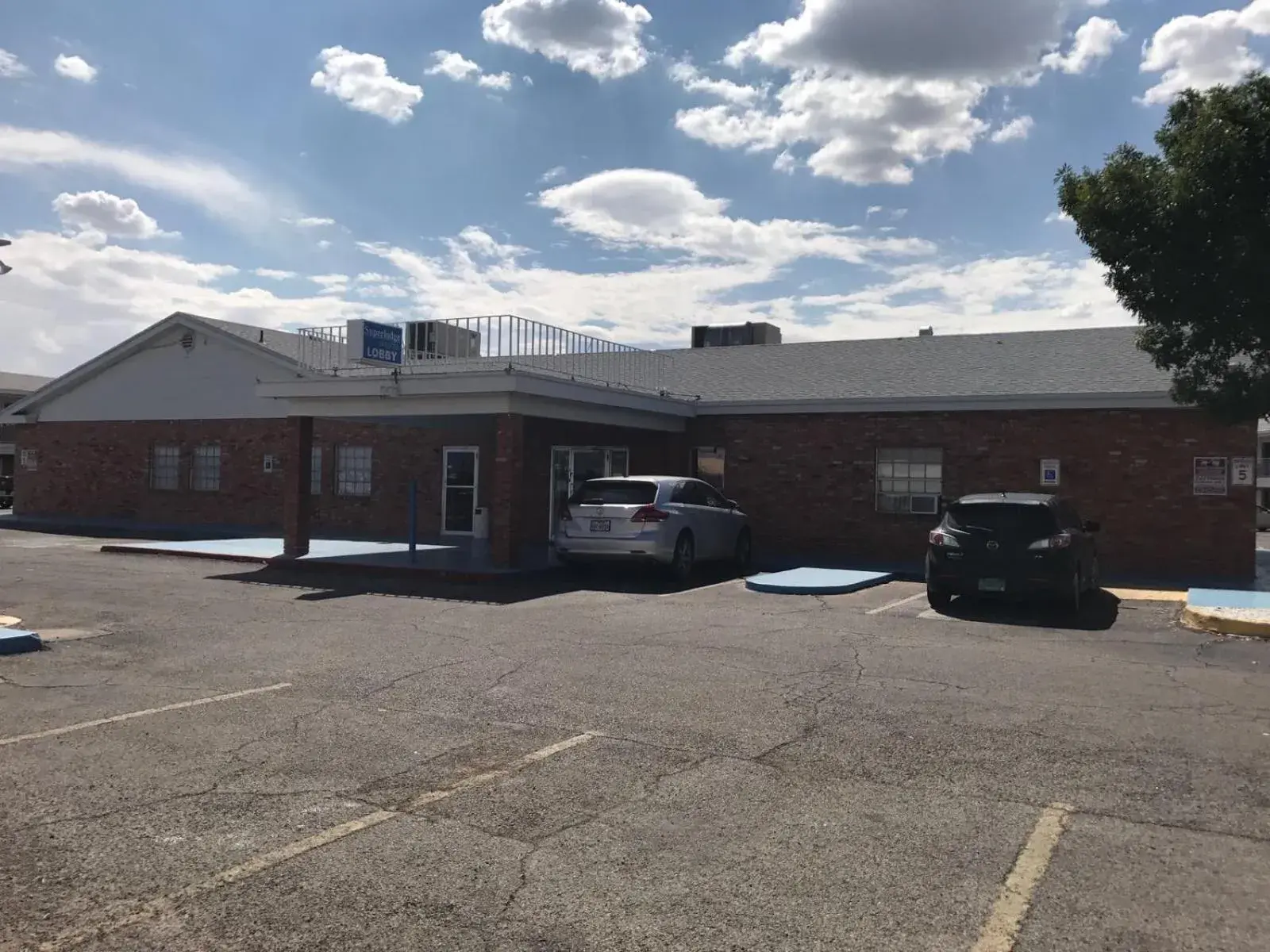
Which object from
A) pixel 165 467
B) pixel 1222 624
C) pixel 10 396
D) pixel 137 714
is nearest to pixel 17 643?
pixel 137 714

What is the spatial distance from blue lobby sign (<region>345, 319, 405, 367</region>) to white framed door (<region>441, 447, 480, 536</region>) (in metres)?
5.18

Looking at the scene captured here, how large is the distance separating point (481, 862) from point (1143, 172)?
13.6 m

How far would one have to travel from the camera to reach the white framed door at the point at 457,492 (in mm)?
24250

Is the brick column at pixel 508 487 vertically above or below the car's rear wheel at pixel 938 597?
above

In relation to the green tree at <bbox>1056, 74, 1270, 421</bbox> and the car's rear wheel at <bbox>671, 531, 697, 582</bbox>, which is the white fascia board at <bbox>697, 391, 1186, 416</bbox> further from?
the car's rear wheel at <bbox>671, 531, 697, 582</bbox>

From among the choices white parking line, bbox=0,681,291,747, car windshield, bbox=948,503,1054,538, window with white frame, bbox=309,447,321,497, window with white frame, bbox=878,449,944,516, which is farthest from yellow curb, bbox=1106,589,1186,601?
window with white frame, bbox=309,447,321,497

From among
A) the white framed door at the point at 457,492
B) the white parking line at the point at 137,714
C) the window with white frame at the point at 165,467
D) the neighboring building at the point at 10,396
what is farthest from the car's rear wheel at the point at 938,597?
the neighboring building at the point at 10,396

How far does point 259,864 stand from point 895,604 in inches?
422

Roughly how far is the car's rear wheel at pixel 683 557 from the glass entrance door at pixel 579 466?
6.65m

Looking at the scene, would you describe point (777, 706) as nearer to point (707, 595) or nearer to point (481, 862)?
point (481, 862)

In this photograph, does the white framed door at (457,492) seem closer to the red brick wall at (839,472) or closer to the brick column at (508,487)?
the red brick wall at (839,472)

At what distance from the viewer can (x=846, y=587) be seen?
15.2 m

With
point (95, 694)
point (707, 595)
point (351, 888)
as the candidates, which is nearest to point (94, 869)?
point (351, 888)

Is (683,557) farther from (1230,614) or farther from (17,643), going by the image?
(17,643)
